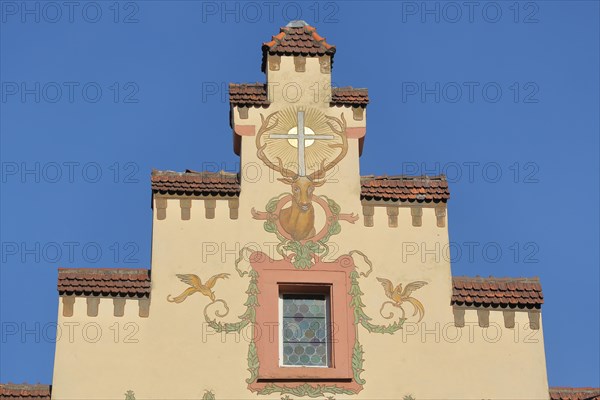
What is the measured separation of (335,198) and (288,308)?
7.41 ft

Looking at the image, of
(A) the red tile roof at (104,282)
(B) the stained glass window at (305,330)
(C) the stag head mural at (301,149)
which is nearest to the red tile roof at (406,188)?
(C) the stag head mural at (301,149)

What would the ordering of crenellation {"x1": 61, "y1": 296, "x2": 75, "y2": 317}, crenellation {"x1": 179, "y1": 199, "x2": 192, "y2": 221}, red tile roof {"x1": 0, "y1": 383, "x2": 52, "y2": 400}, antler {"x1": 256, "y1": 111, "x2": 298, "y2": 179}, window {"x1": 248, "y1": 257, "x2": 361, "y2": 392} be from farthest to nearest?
antler {"x1": 256, "y1": 111, "x2": 298, "y2": 179} → crenellation {"x1": 179, "y1": 199, "x2": 192, "y2": 221} → crenellation {"x1": 61, "y1": 296, "x2": 75, "y2": 317} → window {"x1": 248, "y1": 257, "x2": 361, "y2": 392} → red tile roof {"x1": 0, "y1": 383, "x2": 52, "y2": 400}

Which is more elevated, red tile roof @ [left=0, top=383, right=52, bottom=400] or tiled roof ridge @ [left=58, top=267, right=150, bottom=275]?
tiled roof ridge @ [left=58, top=267, right=150, bottom=275]

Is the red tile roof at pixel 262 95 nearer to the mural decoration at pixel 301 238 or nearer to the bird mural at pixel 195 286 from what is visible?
the mural decoration at pixel 301 238

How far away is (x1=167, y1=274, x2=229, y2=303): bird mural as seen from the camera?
28.4 meters

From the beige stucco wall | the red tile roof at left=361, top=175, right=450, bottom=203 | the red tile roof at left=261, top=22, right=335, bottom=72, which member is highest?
the red tile roof at left=261, top=22, right=335, bottom=72

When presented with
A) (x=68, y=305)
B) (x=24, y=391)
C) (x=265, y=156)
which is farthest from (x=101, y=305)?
(x=265, y=156)

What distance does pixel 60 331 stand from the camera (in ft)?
91.7

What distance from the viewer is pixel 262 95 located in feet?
99.4

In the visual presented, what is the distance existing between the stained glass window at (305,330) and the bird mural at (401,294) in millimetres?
1093

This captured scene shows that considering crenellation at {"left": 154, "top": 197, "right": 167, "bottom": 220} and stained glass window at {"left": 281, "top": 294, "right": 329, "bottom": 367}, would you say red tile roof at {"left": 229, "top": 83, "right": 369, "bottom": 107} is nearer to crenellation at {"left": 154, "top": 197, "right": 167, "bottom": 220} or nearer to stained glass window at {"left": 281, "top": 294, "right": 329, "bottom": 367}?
crenellation at {"left": 154, "top": 197, "right": 167, "bottom": 220}

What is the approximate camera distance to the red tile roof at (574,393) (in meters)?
28.0

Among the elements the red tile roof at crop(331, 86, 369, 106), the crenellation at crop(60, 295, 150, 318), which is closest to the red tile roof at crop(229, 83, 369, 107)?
the red tile roof at crop(331, 86, 369, 106)

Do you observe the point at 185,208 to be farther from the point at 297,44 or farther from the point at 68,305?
the point at 297,44
